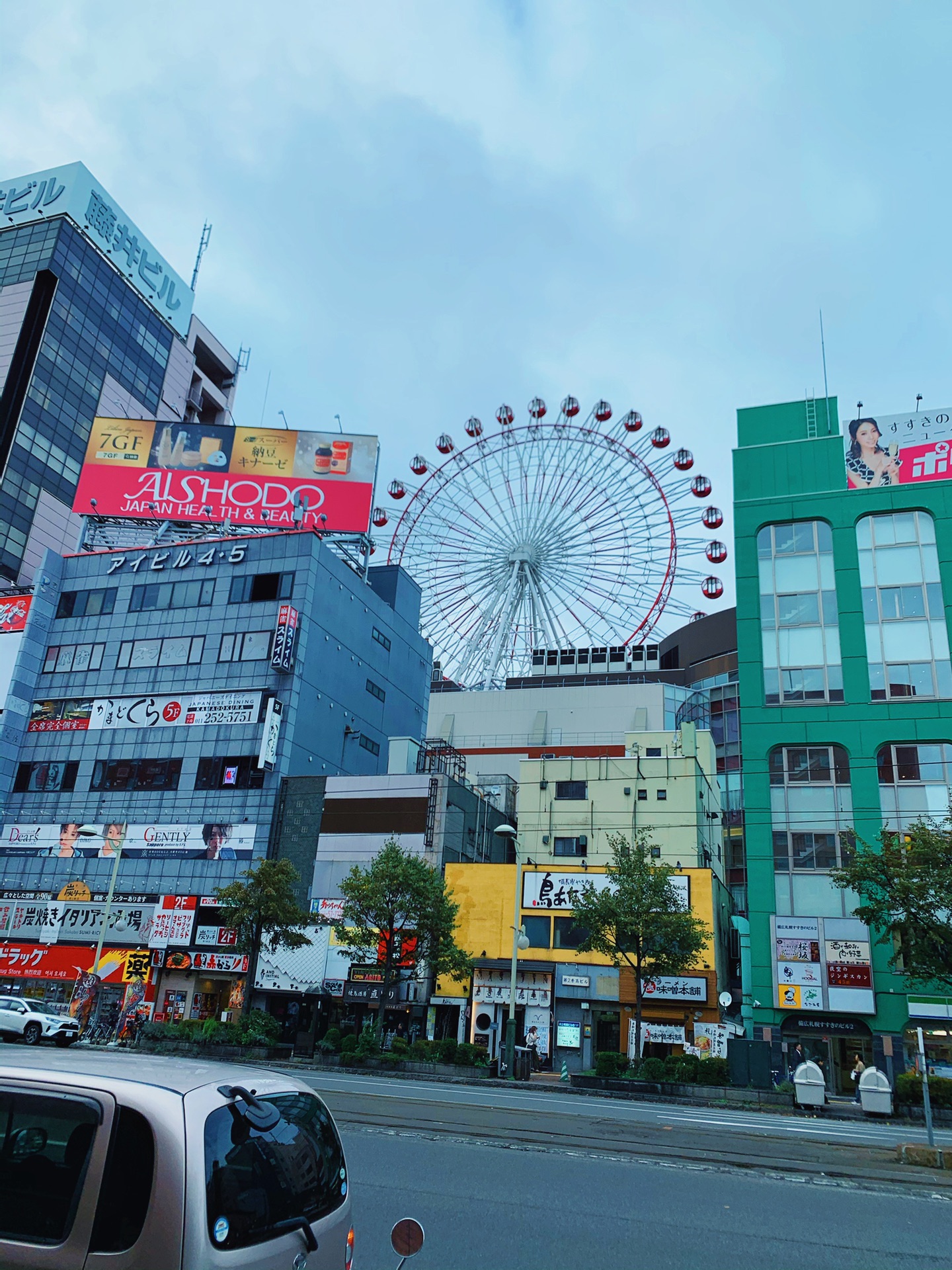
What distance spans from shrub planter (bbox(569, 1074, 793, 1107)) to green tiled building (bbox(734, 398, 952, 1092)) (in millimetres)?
12597

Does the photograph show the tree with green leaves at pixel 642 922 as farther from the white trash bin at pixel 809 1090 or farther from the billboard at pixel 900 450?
the billboard at pixel 900 450

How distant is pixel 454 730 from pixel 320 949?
45913 millimetres

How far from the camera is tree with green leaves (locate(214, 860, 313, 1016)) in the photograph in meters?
37.4

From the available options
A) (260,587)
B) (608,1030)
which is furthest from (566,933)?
(260,587)

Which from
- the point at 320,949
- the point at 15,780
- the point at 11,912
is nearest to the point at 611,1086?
the point at 320,949

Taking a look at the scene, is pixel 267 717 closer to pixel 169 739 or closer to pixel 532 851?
pixel 169 739

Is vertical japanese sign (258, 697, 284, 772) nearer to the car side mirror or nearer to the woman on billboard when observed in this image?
the woman on billboard

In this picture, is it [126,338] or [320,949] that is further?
[126,338]

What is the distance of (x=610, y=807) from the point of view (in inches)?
1950

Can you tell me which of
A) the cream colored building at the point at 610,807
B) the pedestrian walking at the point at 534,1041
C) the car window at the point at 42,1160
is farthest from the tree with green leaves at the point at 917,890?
the car window at the point at 42,1160

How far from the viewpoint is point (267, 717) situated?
171ft

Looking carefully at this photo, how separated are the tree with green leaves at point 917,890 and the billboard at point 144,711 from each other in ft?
109

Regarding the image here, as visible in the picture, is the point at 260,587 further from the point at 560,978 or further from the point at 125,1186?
the point at 125,1186

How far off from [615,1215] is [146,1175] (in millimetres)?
6816
